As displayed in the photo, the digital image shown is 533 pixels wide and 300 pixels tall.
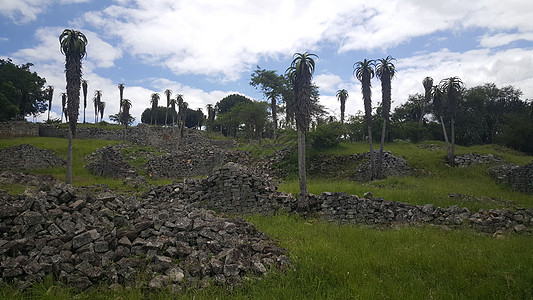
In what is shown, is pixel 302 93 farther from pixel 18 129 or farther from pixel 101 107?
pixel 101 107

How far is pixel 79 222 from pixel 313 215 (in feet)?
31.5

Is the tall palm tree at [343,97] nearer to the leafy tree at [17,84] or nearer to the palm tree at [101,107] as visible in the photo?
the leafy tree at [17,84]

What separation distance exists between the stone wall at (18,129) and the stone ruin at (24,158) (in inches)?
568

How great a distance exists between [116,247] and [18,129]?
4620cm

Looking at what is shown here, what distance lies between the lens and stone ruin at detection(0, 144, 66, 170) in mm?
25453

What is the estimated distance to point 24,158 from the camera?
2603cm

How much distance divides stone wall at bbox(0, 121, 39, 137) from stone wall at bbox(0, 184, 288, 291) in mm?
40599

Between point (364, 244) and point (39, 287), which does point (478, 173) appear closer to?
point (364, 244)

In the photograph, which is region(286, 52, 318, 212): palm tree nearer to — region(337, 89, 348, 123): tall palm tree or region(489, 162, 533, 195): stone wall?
region(489, 162, 533, 195): stone wall

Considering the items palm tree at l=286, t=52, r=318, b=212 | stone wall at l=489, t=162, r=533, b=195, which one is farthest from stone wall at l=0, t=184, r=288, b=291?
stone wall at l=489, t=162, r=533, b=195

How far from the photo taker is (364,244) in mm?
7852

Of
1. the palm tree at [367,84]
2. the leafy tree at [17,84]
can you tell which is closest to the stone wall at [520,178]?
the palm tree at [367,84]

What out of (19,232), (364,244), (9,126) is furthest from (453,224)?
(9,126)

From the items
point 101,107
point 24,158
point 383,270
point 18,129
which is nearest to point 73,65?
point 24,158
